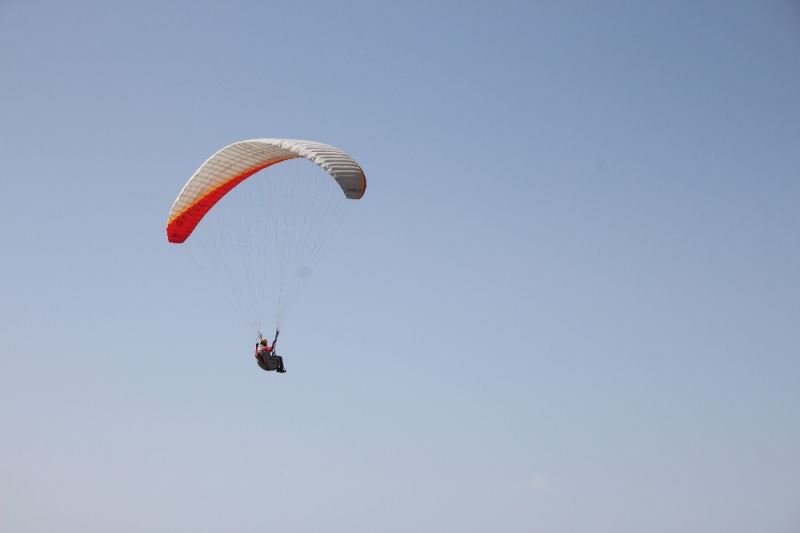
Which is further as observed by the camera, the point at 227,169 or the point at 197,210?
the point at 197,210

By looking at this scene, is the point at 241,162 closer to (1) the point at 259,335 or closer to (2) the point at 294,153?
(2) the point at 294,153

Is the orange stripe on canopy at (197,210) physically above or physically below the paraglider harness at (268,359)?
above

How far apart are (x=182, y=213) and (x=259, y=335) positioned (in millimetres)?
5465

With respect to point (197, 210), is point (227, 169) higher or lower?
higher

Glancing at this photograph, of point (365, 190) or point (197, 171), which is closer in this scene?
point (365, 190)

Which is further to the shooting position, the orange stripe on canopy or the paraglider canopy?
the orange stripe on canopy

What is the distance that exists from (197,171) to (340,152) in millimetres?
5644

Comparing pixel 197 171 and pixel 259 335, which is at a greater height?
pixel 197 171

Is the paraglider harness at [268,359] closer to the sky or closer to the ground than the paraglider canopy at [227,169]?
closer to the ground

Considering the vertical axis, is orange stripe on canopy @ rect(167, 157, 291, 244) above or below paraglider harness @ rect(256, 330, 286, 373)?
above

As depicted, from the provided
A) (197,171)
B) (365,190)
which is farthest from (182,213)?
(365,190)

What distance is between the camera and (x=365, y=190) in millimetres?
38312

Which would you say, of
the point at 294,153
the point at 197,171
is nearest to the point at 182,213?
the point at 197,171

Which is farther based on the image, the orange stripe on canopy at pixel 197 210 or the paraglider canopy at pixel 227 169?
the orange stripe on canopy at pixel 197 210
